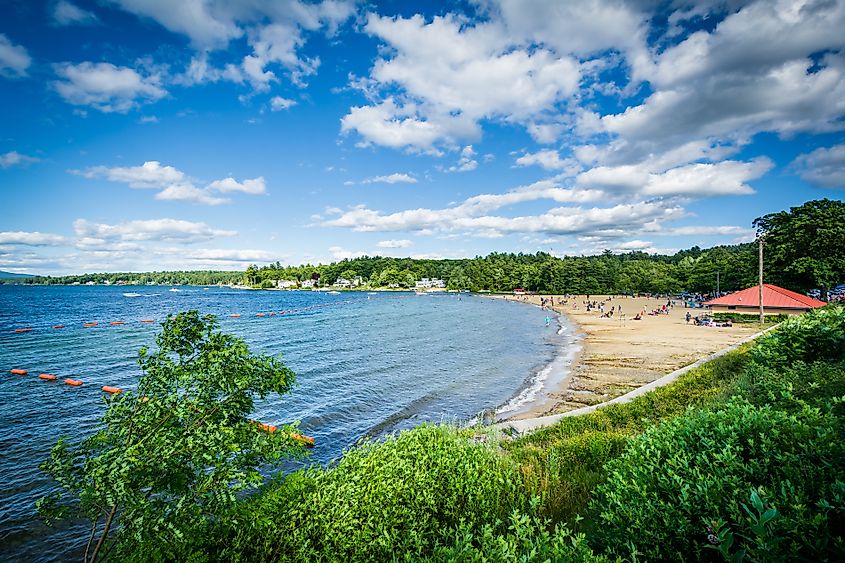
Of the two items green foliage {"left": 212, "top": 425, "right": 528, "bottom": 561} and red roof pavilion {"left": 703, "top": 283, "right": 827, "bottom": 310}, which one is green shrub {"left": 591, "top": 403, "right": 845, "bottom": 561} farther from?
red roof pavilion {"left": 703, "top": 283, "right": 827, "bottom": 310}

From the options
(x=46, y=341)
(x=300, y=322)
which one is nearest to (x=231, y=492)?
(x=46, y=341)

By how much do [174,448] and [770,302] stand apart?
2625 inches

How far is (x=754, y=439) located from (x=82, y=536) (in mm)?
14855

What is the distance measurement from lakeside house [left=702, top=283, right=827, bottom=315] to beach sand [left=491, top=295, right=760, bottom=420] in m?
7.88

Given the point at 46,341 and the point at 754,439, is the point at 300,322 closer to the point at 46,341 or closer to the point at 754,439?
the point at 46,341

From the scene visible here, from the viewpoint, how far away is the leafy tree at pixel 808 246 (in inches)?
2010

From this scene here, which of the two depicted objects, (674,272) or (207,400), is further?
(674,272)

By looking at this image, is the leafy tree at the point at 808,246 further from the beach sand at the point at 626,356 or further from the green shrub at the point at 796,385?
the green shrub at the point at 796,385

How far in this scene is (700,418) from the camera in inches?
229

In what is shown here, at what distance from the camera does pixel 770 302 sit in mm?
51469

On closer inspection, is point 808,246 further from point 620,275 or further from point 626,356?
point 620,275

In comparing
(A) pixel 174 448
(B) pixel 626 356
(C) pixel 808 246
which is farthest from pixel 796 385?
(C) pixel 808 246

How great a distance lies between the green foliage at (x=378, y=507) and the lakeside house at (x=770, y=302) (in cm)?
5676

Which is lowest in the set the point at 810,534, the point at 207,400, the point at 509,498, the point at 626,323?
the point at 626,323
